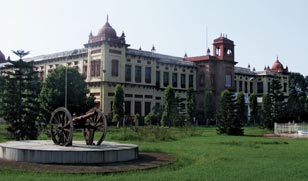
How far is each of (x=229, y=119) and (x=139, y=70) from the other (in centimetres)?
2093

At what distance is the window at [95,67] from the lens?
49500 millimetres


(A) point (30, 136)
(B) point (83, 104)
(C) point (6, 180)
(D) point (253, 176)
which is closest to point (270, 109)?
(B) point (83, 104)

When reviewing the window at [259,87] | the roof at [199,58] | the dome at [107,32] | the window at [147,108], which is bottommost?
A: the window at [147,108]

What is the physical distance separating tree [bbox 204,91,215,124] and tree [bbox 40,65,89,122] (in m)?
20.9

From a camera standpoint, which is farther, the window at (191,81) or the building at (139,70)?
the window at (191,81)

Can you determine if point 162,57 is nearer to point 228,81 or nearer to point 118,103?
point 228,81

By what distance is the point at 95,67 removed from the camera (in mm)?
49969

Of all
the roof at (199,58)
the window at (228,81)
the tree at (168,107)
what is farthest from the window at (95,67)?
the window at (228,81)

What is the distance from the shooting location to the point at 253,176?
11102mm

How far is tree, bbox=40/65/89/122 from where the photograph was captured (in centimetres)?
3978

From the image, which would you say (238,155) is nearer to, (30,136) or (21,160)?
(21,160)

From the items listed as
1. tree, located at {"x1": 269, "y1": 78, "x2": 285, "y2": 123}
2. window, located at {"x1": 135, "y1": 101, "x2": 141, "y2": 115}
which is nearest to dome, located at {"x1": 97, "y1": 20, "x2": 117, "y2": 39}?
window, located at {"x1": 135, "y1": 101, "x2": 141, "y2": 115}

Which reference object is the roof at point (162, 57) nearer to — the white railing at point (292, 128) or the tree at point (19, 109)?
the white railing at point (292, 128)

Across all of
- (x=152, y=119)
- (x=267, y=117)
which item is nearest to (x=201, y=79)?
(x=152, y=119)
